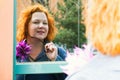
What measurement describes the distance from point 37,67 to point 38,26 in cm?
37

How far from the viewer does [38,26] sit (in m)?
2.54

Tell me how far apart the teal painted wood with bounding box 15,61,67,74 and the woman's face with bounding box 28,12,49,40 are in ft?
0.79

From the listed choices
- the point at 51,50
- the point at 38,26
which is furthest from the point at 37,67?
the point at 38,26

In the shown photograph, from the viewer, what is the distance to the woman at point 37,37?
2.55m

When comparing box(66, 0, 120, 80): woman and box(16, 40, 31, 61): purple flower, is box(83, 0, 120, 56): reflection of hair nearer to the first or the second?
box(66, 0, 120, 80): woman

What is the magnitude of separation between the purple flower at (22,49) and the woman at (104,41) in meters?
2.05

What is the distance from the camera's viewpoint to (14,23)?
252 centimetres

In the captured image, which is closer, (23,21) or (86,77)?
(86,77)

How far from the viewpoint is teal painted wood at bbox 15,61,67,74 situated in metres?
2.58

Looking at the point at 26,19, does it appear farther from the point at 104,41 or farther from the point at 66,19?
the point at 104,41

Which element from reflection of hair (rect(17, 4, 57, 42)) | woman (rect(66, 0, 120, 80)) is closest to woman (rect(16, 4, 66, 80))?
reflection of hair (rect(17, 4, 57, 42))
